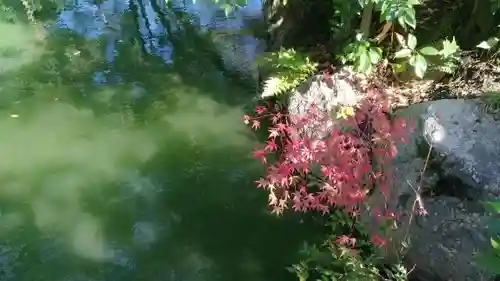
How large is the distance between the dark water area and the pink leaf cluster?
29 centimetres

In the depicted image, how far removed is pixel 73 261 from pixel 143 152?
107 centimetres

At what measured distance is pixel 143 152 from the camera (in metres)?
4.34

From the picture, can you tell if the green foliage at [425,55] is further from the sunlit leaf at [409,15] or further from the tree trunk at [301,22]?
the tree trunk at [301,22]

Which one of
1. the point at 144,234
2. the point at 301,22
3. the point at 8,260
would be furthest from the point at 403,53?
the point at 8,260

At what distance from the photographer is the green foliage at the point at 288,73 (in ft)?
13.9

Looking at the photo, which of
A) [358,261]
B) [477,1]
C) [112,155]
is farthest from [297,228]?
[477,1]

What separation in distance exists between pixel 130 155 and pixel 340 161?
1686 millimetres

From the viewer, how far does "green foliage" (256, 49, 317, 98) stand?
13.9 ft

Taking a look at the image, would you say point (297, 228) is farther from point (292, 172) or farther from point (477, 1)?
point (477, 1)

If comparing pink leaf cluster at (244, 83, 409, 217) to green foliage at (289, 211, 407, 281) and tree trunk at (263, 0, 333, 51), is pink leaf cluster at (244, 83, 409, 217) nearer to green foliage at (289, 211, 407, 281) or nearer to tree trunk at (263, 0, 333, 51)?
green foliage at (289, 211, 407, 281)

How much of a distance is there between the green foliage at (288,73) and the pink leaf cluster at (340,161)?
0.47 metres

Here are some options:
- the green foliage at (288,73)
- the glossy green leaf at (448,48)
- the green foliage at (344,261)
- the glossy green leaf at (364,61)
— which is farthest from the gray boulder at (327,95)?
the green foliage at (344,261)

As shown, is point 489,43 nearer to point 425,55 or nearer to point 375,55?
point 425,55

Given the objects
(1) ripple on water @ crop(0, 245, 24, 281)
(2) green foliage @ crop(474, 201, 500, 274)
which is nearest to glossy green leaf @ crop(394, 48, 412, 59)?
(2) green foliage @ crop(474, 201, 500, 274)
